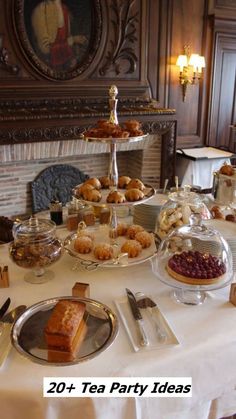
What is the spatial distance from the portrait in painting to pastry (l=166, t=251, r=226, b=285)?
2.50 m

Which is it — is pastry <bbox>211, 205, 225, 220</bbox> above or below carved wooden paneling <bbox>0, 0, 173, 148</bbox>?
below

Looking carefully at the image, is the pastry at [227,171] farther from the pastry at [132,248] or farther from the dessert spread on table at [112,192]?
the pastry at [132,248]

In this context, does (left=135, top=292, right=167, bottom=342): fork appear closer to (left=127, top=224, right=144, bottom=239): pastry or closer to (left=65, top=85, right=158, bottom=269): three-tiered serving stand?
(left=65, top=85, right=158, bottom=269): three-tiered serving stand

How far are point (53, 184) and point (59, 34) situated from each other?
1284 millimetres

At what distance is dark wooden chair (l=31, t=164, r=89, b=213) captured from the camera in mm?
3148

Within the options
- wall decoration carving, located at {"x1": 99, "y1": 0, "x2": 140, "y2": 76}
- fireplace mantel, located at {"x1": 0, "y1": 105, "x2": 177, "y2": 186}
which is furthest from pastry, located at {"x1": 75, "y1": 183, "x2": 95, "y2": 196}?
wall decoration carving, located at {"x1": 99, "y1": 0, "x2": 140, "y2": 76}

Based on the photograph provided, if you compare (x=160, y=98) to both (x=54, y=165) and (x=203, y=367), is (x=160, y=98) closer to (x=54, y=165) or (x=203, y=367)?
(x=54, y=165)

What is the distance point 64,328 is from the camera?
0.75 m

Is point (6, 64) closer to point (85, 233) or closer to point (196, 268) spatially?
point (85, 233)

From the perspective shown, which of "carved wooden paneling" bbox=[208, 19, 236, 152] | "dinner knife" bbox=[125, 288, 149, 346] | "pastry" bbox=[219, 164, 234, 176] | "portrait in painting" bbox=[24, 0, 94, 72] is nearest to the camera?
"dinner knife" bbox=[125, 288, 149, 346]

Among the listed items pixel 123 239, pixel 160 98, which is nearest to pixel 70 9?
pixel 160 98

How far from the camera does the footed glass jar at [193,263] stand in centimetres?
91

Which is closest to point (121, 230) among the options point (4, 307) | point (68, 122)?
point (4, 307)

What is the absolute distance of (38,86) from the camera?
2926 mm
